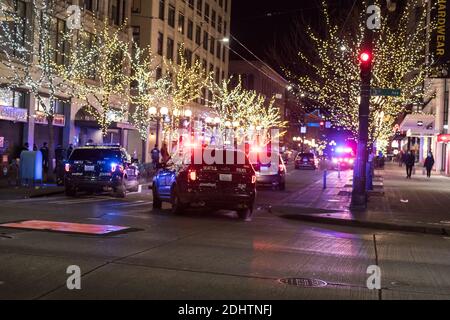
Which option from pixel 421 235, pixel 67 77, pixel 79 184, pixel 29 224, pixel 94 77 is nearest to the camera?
pixel 29 224

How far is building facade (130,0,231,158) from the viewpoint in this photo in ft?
160

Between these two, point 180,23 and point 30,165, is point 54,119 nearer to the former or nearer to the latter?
point 30,165

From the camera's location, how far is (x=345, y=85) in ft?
78.1

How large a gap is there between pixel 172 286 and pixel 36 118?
1090 inches

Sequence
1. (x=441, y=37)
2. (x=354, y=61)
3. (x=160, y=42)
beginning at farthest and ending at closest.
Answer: (x=160, y=42)
(x=441, y=37)
(x=354, y=61)

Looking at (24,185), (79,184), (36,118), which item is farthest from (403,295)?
(36,118)

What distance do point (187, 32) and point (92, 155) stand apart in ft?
130

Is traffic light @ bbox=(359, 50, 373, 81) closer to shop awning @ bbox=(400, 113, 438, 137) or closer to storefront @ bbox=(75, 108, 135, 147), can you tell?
storefront @ bbox=(75, 108, 135, 147)

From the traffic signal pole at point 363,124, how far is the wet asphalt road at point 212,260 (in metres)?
3.98

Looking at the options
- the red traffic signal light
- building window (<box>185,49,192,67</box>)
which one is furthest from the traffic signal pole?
building window (<box>185,49,192,67</box>)

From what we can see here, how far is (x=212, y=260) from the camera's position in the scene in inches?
348

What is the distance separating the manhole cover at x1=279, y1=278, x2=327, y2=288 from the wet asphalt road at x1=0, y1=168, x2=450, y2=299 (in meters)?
0.14

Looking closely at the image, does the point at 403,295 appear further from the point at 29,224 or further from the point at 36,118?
the point at 36,118

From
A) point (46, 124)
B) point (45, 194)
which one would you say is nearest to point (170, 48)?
point (46, 124)
